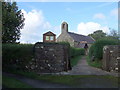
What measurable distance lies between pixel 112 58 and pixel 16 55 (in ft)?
22.5

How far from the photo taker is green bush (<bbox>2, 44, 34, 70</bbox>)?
945cm

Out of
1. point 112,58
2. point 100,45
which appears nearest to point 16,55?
point 112,58

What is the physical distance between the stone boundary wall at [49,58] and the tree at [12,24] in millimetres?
11624

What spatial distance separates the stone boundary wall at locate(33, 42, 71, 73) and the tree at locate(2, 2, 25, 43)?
38.1 feet

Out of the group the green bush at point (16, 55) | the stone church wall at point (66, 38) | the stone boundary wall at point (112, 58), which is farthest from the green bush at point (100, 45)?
the stone church wall at point (66, 38)

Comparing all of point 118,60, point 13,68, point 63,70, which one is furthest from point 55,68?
point 118,60

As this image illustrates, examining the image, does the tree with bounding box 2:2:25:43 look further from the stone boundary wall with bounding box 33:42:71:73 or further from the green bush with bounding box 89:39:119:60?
the green bush with bounding box 89:39:119:60

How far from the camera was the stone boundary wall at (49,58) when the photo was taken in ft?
30.4

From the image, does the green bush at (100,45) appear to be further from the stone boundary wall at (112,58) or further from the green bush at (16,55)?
the green bush at (16,55)

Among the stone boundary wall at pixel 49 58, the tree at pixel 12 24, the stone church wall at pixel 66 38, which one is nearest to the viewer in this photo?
the stone boundary wall at pixel 49 58

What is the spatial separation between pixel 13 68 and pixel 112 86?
6.55m

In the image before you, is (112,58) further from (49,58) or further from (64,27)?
(64,27)

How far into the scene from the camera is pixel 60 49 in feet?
31.0

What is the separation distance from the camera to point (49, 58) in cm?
933
